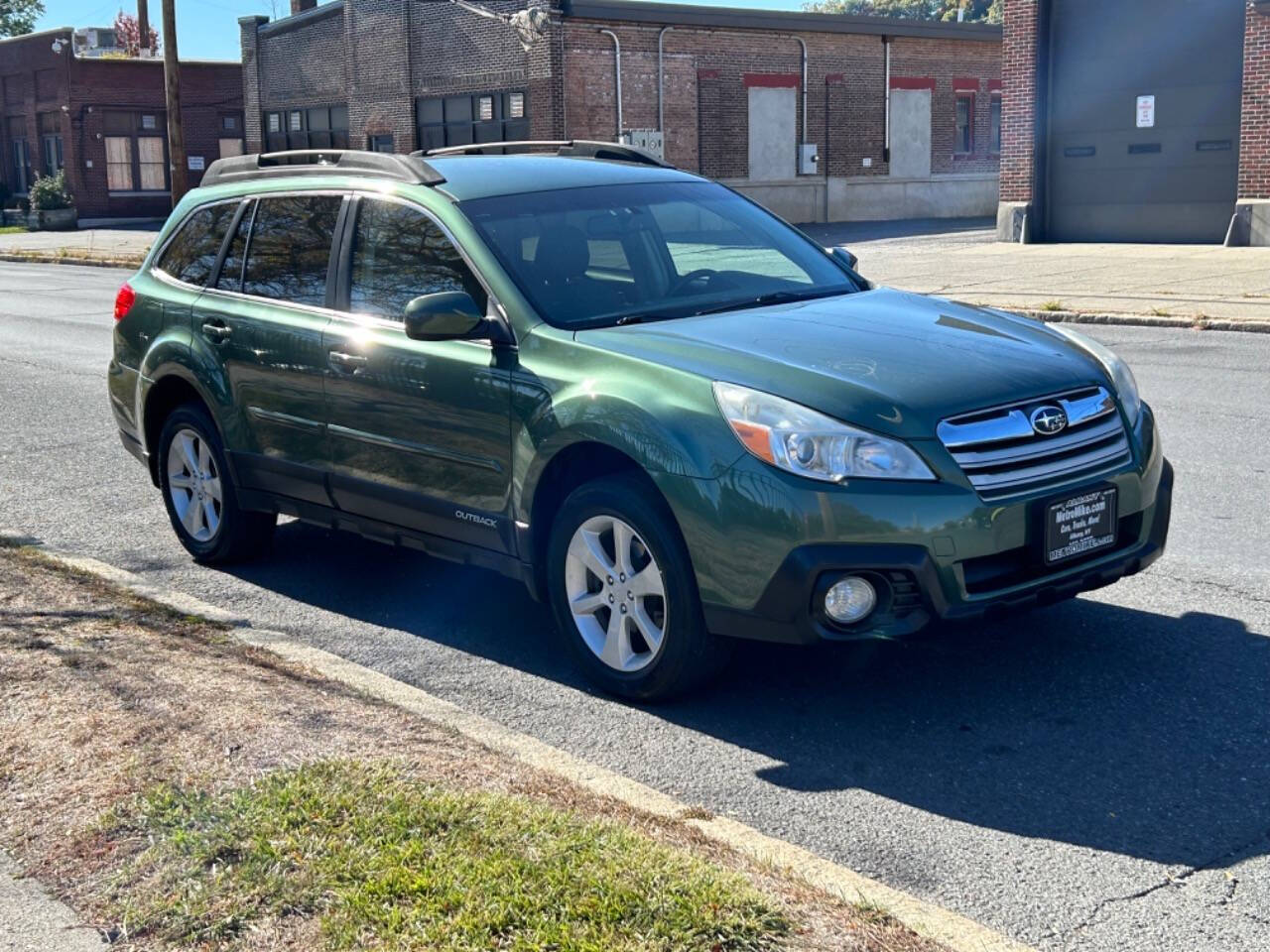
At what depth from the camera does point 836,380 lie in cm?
493

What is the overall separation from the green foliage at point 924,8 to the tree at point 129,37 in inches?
1425

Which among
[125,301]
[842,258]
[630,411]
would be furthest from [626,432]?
[125,301]

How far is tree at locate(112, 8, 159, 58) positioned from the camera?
63969 mm

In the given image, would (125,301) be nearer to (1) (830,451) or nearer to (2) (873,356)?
(2) (873,356)

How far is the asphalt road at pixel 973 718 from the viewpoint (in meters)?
3.92

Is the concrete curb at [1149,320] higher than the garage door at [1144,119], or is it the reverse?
the garage door at [1144,119]

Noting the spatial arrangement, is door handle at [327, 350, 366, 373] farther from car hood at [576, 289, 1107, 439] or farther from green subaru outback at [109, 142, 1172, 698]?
car hood at [576, 289, 1107, 439]

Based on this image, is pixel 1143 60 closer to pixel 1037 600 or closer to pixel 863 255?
pixel 863 255

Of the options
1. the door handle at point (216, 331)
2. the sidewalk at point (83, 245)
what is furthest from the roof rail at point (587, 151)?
the sidewalk at point (83, 245)

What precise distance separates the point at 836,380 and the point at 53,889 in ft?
8.76

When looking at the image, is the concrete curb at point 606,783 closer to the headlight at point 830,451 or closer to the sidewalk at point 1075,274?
the headlight at point 830,451

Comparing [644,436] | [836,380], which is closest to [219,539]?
[644,436]

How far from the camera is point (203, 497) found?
291 inches

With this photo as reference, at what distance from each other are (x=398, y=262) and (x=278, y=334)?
719mm
